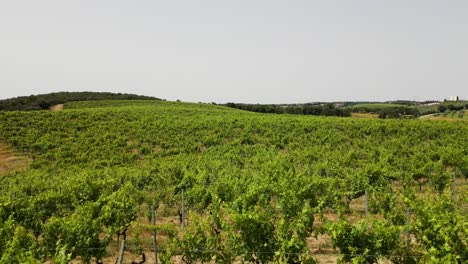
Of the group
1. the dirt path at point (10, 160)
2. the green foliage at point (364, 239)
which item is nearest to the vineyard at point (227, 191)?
the green foliage at point (364, 239)

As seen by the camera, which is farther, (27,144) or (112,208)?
(27,144)

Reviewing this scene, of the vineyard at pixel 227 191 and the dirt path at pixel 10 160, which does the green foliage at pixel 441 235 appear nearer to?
the vineyard at pixel 227 191

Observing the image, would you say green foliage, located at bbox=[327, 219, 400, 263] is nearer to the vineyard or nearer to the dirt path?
the vineyard

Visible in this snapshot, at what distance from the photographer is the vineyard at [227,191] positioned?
887 centimetres

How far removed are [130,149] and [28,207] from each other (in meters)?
22.4

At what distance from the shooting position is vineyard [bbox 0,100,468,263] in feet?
29.1

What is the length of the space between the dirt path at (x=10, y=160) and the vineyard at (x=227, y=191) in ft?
0.88

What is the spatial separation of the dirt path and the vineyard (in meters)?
0.27

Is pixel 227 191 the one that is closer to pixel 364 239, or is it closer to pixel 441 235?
pixel 364 239

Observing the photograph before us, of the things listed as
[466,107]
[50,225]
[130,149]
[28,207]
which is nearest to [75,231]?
[50,225]

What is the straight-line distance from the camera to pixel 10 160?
103 ft

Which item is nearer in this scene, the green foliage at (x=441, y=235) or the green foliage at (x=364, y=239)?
the green foliage at (x=441, y=235)

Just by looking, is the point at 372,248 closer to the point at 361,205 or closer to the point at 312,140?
the point at 361,205

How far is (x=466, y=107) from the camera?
95.1 m
